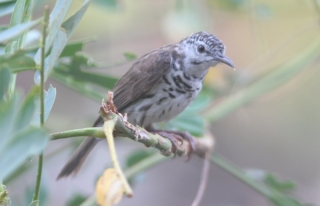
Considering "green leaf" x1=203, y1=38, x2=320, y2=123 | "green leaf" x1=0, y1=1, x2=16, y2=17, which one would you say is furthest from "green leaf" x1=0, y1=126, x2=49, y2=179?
"green leaf" x1=203, y1=38, x2=320, y2=123

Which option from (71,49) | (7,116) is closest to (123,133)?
(7,116)

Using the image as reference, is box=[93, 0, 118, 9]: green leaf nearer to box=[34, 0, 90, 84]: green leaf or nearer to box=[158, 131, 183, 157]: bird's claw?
box=[158, 131, 183, 157]: bird's claw

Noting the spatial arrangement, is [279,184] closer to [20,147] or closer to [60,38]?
[60,38]

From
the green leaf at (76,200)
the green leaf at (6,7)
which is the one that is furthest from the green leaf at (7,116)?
the green leaf at (76,200)

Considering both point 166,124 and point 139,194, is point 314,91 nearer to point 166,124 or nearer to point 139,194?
point 139,194

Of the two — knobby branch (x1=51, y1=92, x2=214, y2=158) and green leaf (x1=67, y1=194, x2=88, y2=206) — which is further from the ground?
knobby branch (x1=51, y1=92, x2=214, y2=158)

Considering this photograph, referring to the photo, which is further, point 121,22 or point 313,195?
point 313,195

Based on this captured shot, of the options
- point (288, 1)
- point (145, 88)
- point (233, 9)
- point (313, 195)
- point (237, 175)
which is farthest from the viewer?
point (313, 195)

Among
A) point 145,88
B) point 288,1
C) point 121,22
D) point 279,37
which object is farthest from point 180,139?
point 279,37
